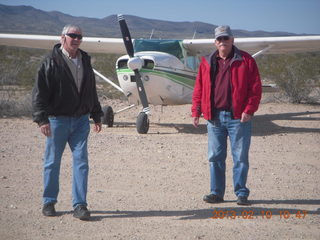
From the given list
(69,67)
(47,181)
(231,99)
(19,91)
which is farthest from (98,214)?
(19,91)

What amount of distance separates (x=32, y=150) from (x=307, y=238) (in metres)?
5.36

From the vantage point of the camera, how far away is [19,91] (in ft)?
60.4

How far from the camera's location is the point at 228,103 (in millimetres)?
5145

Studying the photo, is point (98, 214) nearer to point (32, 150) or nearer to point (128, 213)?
point (128, 213)

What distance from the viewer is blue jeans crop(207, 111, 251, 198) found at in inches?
202

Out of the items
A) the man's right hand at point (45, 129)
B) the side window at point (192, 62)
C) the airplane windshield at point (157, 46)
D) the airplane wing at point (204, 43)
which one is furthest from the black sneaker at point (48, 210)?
the airplane wing at point (204, 43)

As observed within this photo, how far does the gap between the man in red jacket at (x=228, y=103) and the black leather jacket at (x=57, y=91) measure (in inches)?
51.6

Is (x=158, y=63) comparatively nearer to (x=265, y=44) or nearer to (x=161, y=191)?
(x=265, y=44)

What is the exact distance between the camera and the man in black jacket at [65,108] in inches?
183

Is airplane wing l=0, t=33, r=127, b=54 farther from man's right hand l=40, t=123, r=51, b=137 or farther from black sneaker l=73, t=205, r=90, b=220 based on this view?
black sneaker l=73, t=205, r=90, b=220

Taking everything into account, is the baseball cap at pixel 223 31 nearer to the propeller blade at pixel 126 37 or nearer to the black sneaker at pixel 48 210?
the black sneaker at pixel 48 210

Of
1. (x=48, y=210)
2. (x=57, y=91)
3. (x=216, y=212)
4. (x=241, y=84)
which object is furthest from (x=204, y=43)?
(x=48, y=210)

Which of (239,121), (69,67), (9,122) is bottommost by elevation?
(9,122)
